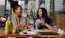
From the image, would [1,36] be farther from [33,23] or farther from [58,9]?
[58,9]

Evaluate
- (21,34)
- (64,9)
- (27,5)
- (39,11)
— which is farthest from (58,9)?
(21,34)

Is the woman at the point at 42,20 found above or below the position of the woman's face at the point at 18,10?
below

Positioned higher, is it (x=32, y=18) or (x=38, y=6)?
(x=38, y=6)

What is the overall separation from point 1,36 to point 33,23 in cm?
34

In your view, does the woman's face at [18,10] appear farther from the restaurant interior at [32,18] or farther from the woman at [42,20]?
the woman at [42,20]

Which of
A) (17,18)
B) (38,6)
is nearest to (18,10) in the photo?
(17,18)

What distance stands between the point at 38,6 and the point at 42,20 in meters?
0.15

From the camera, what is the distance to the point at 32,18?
1.56 meters

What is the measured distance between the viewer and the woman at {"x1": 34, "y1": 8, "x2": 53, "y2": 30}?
157 cm

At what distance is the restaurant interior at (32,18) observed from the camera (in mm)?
1525

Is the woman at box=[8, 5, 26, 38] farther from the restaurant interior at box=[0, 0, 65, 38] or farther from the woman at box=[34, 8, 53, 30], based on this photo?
→ the woman at box=[34, 8, 53, 30]

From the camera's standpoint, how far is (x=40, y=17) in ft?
5.23

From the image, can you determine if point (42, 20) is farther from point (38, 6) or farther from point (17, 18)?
point (17, 18)

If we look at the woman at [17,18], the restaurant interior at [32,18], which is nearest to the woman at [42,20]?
the restaurant interior at [32,18]
